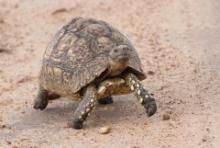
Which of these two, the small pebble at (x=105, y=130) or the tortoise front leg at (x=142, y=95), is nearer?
the small pebble at (x=105, y=130)

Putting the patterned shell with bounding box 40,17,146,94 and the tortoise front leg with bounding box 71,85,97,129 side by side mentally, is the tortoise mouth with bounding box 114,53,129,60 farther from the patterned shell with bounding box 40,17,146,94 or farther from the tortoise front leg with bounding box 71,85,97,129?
the tortoise front leg with bounding box 71,85,97,129

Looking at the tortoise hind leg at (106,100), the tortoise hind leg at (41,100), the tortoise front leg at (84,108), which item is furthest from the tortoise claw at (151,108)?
the tortoise hind leg at (41,100)

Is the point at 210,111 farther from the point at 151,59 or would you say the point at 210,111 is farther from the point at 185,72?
the point at 151,59

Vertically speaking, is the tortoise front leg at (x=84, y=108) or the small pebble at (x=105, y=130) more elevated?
the tortoise front leg at (x=84, y=108)

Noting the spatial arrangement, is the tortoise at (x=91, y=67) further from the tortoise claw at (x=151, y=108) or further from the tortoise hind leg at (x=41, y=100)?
the tortoise hind leg at (x=41, y=100)

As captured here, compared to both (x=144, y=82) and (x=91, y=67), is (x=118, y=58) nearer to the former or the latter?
(x=91, y=67)

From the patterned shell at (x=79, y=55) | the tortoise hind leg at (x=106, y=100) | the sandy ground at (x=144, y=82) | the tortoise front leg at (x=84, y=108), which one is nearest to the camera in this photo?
the sandy ground at (x=144, y=82)

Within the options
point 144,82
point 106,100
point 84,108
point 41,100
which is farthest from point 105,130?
point 144,82
